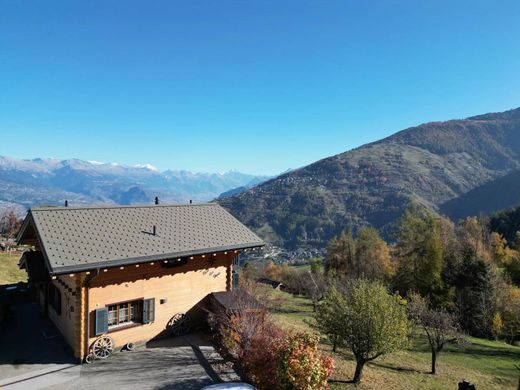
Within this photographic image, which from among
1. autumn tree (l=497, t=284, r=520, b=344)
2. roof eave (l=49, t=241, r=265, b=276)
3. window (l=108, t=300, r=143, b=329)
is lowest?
autumn tree (l=497, t=284, r=520, b=344)

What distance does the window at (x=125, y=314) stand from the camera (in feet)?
53.5

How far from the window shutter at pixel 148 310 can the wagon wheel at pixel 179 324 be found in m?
1.24

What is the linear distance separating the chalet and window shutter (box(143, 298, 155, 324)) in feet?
0.15

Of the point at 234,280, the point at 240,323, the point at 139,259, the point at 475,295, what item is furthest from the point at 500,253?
the point at 139,259

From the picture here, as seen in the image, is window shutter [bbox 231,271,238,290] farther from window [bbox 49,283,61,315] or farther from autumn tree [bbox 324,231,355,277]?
autumn tree [bbox 324,231,355,277]

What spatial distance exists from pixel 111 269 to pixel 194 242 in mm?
4427

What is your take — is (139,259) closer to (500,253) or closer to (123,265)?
(123,265)

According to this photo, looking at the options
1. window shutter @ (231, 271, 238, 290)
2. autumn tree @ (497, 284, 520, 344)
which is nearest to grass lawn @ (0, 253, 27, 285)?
window shutter @ (231, 271, 238, 290)

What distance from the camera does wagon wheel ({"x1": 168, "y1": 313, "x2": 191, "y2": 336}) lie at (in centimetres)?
1808

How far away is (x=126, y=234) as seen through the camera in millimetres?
17203

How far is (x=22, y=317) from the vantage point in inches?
809

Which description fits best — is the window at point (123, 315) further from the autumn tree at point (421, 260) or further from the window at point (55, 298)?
the autumn tree at point (421, 260)

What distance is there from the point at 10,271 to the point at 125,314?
71.4 feet

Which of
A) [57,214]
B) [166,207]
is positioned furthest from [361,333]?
[57,214]
